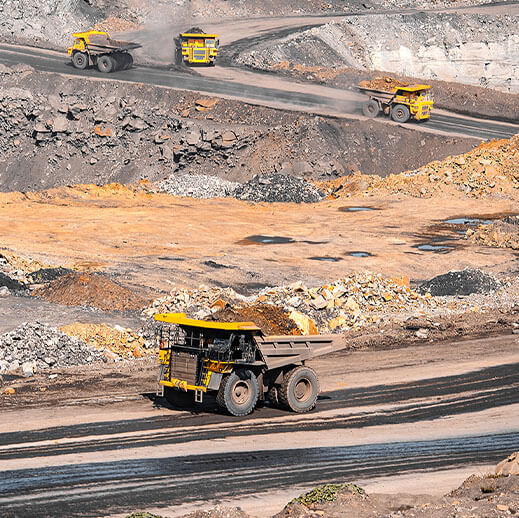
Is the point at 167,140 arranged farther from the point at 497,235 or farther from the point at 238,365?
the point at 238,365

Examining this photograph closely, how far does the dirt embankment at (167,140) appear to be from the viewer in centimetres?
4891

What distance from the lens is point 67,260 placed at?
34.3 metres

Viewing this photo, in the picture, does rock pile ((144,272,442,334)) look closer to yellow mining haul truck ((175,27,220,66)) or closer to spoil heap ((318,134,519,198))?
spoil heap ((318,134,519,198))

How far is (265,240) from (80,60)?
21.3 m

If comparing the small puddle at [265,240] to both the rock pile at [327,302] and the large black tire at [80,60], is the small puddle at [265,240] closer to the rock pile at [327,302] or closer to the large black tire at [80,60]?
the rock pile at [327,302]

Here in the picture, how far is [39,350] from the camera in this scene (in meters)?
22.5

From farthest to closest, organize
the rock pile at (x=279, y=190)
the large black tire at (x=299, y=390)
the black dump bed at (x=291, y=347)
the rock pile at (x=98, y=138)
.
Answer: the rock pile at (x=98, y=138), the rock pile at (x=279, y=190), the large black tire at (x=299, y=390), the black dump bed at (x=291, y=347)

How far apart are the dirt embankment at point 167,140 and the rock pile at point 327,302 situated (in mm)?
20005

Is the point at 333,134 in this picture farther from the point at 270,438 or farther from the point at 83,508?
the point at 83,508

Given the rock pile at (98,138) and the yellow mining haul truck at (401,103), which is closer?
the rock pile at (98,138)

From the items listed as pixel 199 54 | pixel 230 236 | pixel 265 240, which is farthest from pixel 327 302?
pixel 199 54

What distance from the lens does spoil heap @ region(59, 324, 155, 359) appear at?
2370 cm

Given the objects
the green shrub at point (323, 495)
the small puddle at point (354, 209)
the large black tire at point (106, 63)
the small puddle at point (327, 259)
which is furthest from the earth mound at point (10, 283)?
the large black tire at point (106, 63)

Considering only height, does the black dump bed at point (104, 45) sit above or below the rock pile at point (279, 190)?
above
